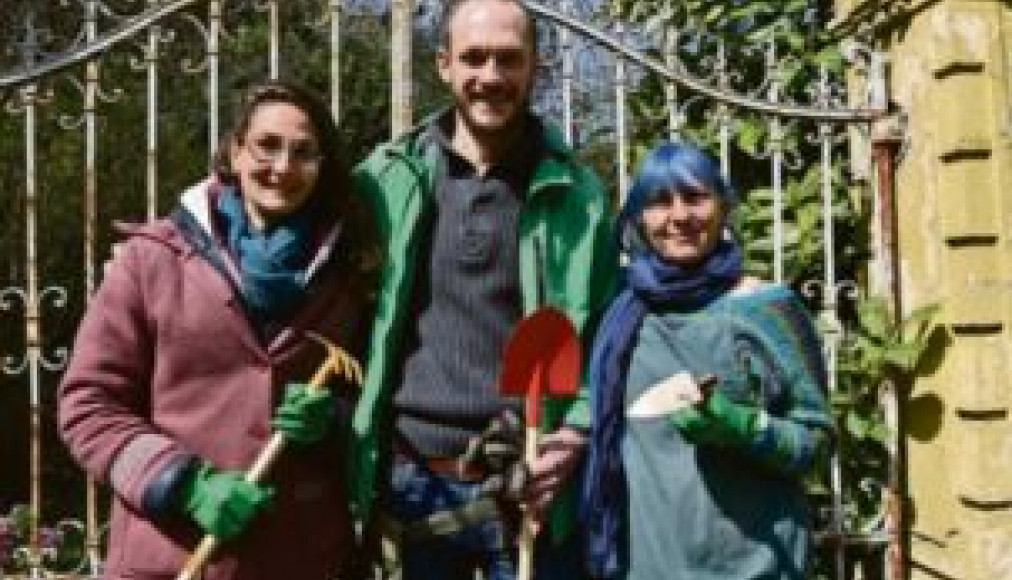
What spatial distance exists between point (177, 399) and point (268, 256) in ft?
0.94

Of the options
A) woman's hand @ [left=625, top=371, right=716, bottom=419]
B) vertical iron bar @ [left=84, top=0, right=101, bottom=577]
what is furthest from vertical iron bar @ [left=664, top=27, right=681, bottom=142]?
vertical iron bar @ [left=84, top=0, right=101, bottom=577]

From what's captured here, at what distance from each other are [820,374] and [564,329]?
Result: 0.47 meters

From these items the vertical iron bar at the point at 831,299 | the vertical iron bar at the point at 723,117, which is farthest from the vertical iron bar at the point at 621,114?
the vertical iron bar at the point at 831,299

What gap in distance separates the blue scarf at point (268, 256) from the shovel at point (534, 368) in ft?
1.29

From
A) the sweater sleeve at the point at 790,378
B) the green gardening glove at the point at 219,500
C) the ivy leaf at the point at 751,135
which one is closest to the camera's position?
the green gardening glove at the point at 219,500

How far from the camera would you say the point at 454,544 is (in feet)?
9.15

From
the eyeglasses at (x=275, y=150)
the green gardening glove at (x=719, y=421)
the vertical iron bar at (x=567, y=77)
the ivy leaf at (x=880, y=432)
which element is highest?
the vertical iron bar at (x=567, y=77)

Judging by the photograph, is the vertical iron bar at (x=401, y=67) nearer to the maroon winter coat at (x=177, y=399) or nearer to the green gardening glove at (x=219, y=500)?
the maroon winter coat at (x=177, y=399)

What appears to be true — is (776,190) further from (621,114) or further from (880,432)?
(880,432)

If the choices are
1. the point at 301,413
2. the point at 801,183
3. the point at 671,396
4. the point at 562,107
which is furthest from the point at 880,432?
the point at 301,413

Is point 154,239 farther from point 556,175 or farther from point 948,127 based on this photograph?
point 948,127

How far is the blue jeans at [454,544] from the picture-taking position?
2.77m

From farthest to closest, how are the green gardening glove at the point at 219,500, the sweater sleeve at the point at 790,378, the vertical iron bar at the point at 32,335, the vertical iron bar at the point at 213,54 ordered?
the vertical iron bar at the point at 213,54 < the vertical iron bar at the point at 32,335 < the sweater sleeve at the point at 790,378 < the green gardening glove at the point at 219,500

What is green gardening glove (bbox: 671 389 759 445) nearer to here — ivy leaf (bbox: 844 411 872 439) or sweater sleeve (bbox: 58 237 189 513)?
sweater sleeve (bbox: 58 237 189 513)
